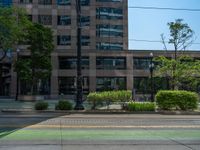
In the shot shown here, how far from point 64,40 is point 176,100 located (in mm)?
50139

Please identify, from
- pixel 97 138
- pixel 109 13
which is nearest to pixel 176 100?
pixel 97 138

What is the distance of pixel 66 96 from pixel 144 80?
14.5 metres

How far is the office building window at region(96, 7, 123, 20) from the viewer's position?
8044cm

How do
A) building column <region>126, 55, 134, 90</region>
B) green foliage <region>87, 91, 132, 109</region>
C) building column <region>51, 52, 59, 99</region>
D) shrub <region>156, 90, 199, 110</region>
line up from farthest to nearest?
building column <region>126, 55, 134, 90</region> → building column <region>51, 52, 59, 99</region> → shrub <region>156, 90, 199, 110</region> → green foliage <region>87, 91, 132, 109</region>

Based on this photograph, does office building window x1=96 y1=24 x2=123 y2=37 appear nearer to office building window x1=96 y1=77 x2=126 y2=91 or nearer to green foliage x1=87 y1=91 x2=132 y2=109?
office building window x1=96 y1=77 x2=126 y2=91

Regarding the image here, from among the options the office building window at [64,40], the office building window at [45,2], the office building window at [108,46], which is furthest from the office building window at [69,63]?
the office building window at [45,2]

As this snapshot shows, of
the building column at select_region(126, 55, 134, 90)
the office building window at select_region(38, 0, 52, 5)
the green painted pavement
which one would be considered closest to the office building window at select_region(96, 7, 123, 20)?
the office building window at select_region(38, 0, 52, 5)

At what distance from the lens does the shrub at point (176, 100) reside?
97.4 feet

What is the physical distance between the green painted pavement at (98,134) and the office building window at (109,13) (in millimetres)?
66035

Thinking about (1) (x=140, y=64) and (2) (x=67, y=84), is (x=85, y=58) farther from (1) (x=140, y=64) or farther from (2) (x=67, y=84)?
(1) (x=140, y=64)

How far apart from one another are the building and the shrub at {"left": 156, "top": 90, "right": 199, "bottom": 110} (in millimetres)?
45050

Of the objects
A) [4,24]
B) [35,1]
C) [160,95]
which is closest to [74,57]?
[35,1]

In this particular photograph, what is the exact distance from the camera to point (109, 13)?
265 ft

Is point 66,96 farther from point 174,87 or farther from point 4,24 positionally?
point 4,24
